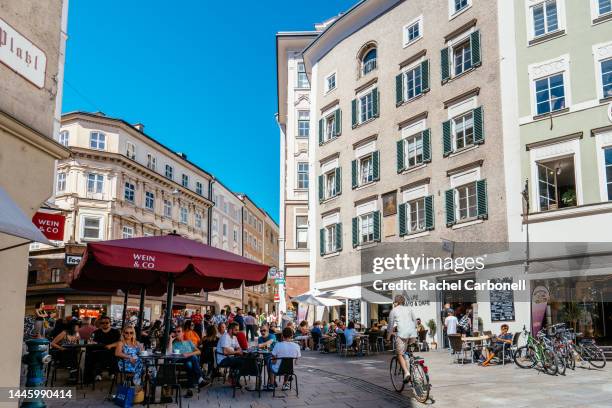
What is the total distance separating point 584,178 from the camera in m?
19.4

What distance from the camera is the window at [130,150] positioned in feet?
154

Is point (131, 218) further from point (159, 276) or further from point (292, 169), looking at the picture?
point (159, 276)

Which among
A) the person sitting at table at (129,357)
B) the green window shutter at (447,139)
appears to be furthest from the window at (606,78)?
the person sitting at table at (129,357)

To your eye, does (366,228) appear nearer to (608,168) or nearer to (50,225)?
(608,168)

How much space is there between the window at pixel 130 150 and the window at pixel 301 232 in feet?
53.6

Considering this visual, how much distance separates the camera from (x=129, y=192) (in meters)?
47.1

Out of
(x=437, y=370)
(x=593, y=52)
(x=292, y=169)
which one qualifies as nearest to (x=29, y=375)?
(x=437, y=370)

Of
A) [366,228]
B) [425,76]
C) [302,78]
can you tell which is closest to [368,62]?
[425,76]

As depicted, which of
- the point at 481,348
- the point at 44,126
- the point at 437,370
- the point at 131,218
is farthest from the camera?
the point at 131,218

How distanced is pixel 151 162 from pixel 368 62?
86.5 ft

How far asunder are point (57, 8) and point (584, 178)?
661 inches

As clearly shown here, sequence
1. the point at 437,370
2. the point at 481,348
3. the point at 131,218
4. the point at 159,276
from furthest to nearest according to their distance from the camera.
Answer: the point at 131,218
the point at 481,348
the point at 437,370
the point at 159,276

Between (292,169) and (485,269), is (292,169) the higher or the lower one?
the higher one

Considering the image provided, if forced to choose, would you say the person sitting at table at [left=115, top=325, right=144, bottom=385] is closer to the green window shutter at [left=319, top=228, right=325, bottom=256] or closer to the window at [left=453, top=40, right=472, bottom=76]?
the window at [left=453, top=40, right=472, bottom=76]
